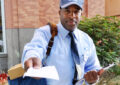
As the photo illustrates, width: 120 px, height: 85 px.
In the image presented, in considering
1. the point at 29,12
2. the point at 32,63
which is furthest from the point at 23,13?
the point at 32,63

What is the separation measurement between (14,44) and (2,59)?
0.72 metres

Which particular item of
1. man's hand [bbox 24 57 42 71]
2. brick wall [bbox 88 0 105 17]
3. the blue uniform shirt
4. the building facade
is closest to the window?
brick wall [bbox 88 0 105 17]

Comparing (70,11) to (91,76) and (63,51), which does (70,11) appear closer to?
(63,51)

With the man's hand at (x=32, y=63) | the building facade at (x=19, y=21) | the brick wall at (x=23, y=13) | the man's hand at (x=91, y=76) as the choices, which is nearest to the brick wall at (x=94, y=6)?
the building facade at (x=19, y=21)

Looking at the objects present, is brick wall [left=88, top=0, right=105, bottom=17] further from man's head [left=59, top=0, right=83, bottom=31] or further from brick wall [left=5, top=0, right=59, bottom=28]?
man's head [left=59, top=0, right=83, bottom=31]

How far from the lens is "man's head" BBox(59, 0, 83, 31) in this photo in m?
1.54

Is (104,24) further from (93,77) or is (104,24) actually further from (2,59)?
(2,59)

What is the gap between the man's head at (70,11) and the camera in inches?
60.6

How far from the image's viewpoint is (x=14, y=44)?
5.90 meters

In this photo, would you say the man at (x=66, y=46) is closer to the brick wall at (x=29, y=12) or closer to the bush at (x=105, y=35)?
the bush at (x=105, y=35)

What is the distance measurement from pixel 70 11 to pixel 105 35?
10.7 ft

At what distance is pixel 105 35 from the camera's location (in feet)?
15.2

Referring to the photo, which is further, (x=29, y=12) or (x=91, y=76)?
(x=29, y=12)

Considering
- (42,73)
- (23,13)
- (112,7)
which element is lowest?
(42,73)
